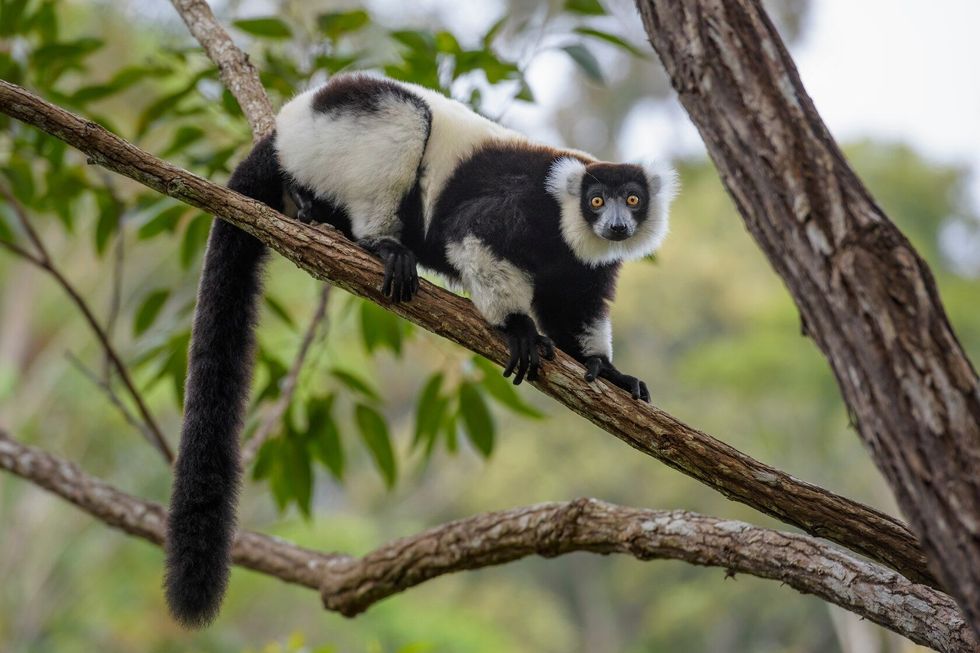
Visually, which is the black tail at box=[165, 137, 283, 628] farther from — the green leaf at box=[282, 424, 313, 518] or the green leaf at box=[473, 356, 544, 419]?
the green leaf at box=[473, 356, 544, 419]

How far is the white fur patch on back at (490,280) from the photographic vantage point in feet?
10.9

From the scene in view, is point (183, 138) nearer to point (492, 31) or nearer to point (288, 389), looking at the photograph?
point (288, 389)

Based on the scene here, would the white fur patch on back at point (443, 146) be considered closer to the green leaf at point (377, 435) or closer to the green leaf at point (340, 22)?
the green leaf at point (340, 22)

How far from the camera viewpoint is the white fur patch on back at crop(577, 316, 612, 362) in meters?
3.73

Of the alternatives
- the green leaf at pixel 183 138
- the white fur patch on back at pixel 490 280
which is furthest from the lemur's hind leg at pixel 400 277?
the green leaf at pixel 183 138

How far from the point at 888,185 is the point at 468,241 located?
18.1 metres

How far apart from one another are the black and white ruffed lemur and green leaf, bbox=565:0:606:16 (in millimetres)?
657

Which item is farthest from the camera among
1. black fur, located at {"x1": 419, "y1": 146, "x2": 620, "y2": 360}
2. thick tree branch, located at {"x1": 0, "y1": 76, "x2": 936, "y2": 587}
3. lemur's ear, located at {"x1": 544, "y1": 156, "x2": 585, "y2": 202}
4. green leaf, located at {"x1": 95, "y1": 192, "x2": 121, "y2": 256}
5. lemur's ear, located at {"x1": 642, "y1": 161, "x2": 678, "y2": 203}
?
green leaf, located at {"x1": 95, "y1": 192, "x2": 121, "y2": 256}

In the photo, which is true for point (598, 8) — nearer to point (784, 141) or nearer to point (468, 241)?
point (468, 241)

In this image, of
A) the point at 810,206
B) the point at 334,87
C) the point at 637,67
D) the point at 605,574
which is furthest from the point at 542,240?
the point at 637,67

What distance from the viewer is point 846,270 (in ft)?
6.16

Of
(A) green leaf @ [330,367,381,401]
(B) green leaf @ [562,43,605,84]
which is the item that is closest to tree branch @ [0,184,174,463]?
(A) green leaf @ [330,367,381,401]

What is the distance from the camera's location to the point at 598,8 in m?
4.04

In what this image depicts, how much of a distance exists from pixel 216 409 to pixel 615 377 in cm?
143
